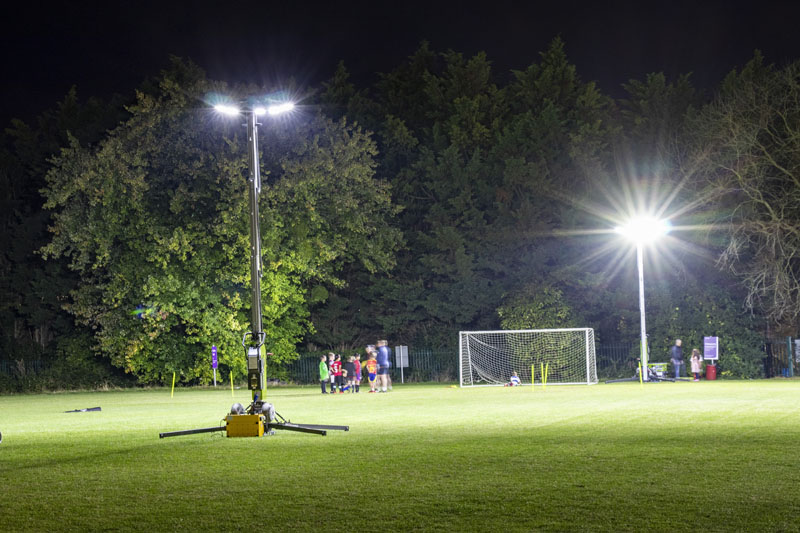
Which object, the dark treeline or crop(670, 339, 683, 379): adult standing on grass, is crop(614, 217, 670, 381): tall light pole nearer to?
crop(670, 339, 683, 379): adult standing on grass

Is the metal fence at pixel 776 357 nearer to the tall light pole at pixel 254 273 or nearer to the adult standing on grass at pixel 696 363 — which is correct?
the adult standing on grass at pixel 696 363

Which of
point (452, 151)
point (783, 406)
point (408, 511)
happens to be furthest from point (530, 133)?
point (408, 511)

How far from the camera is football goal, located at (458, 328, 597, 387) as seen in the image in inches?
1617

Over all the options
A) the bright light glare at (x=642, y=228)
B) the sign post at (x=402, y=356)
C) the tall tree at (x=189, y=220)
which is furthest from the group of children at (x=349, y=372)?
the bright light glare at (x=642, y=228)

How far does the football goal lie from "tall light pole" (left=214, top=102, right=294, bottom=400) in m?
24.8

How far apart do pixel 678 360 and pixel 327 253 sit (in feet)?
51.0

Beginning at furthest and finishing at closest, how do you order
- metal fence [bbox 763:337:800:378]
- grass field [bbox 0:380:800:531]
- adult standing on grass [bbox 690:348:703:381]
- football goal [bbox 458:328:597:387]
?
football goal [bbox 458:328:597:387] → metal fence [bbox 763:337:800:378] → adult standing on grass [bbox 690:348:703:381] → grass field [bbox 0:380:800:531]

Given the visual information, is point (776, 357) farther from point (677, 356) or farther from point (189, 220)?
point (189, 220)

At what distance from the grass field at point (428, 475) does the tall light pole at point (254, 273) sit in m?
1.15

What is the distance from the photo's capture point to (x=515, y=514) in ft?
27.6

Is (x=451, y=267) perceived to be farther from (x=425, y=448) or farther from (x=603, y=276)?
(x=425, y=448)

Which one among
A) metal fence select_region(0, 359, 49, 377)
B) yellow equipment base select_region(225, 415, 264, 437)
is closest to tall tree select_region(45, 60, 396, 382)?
metal fence select_region(0, 359, 49, 377)

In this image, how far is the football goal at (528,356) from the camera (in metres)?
41.1

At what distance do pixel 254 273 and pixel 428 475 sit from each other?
6847mm
